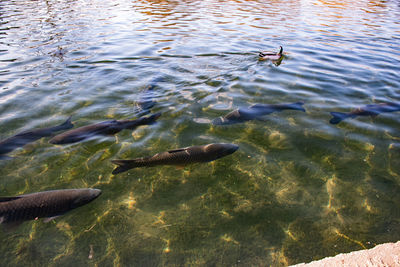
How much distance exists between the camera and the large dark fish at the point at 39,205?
377cm

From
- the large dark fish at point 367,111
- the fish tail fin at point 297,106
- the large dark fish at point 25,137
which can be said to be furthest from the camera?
the fish tail fin at point 297,106

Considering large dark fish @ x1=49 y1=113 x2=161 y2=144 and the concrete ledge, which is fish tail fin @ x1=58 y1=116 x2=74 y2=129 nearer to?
large dark fish @ x1=49 y1=113 x2=161 y2=144

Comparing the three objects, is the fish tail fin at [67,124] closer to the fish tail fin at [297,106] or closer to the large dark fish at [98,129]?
the large dark fish at [98,129]

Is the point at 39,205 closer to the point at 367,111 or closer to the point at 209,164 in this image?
the point at 209,164

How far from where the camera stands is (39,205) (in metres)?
3.89

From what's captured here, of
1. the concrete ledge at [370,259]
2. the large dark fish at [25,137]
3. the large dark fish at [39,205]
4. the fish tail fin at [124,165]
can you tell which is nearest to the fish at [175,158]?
the fish tail fin at [124,165]

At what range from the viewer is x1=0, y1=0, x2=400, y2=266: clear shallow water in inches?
147

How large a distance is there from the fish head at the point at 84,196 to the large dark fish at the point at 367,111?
568cm

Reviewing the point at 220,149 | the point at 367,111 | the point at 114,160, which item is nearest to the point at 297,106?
the point at 367,111

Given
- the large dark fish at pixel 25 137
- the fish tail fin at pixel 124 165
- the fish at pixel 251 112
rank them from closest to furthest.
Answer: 1. the fish tail fin at pixel 124 165
2. the large dark fish at pixel 25 137
3. the fish at pixel 251 112

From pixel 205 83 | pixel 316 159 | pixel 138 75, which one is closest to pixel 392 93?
pixel 316 159

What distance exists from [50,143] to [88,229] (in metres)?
2.66

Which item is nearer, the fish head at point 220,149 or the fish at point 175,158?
the fish at point 175,158

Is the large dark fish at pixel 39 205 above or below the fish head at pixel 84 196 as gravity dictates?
above
